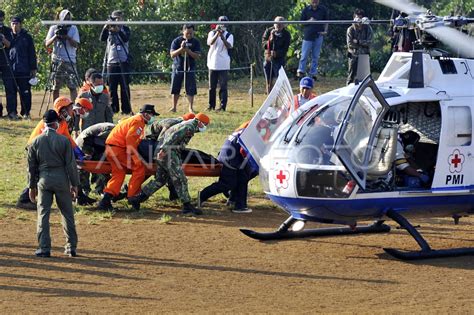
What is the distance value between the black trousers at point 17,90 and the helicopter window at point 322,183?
11.8 metres

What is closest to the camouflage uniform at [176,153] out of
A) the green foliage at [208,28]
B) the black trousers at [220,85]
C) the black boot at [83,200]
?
the black boot at [83,200]

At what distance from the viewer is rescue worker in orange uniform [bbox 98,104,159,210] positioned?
53.4ft

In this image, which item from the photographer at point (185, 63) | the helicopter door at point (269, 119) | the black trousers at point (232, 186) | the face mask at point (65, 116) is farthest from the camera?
the photographer at point (185, 63)

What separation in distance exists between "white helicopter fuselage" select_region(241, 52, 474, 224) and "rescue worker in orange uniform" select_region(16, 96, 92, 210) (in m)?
2.57

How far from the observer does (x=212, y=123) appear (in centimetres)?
2395

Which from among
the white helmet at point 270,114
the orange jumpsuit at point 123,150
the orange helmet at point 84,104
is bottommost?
the orange jumpsuit at point 123,150

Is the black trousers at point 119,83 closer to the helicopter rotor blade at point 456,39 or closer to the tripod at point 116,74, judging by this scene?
the tripod at point 116,74

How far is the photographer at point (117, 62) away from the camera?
2459 centimetres

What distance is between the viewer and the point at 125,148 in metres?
16.4

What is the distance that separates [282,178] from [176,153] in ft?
9.22

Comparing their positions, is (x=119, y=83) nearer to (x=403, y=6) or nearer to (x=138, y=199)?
(x=138, y=199)

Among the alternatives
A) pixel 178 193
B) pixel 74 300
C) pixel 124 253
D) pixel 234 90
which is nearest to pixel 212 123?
pixel 234 90

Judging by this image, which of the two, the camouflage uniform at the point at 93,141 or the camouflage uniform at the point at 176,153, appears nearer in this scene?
the camouflage uniform at the point at 176,153

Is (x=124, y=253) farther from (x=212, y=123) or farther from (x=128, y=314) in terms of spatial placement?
(x=212, y=123)
